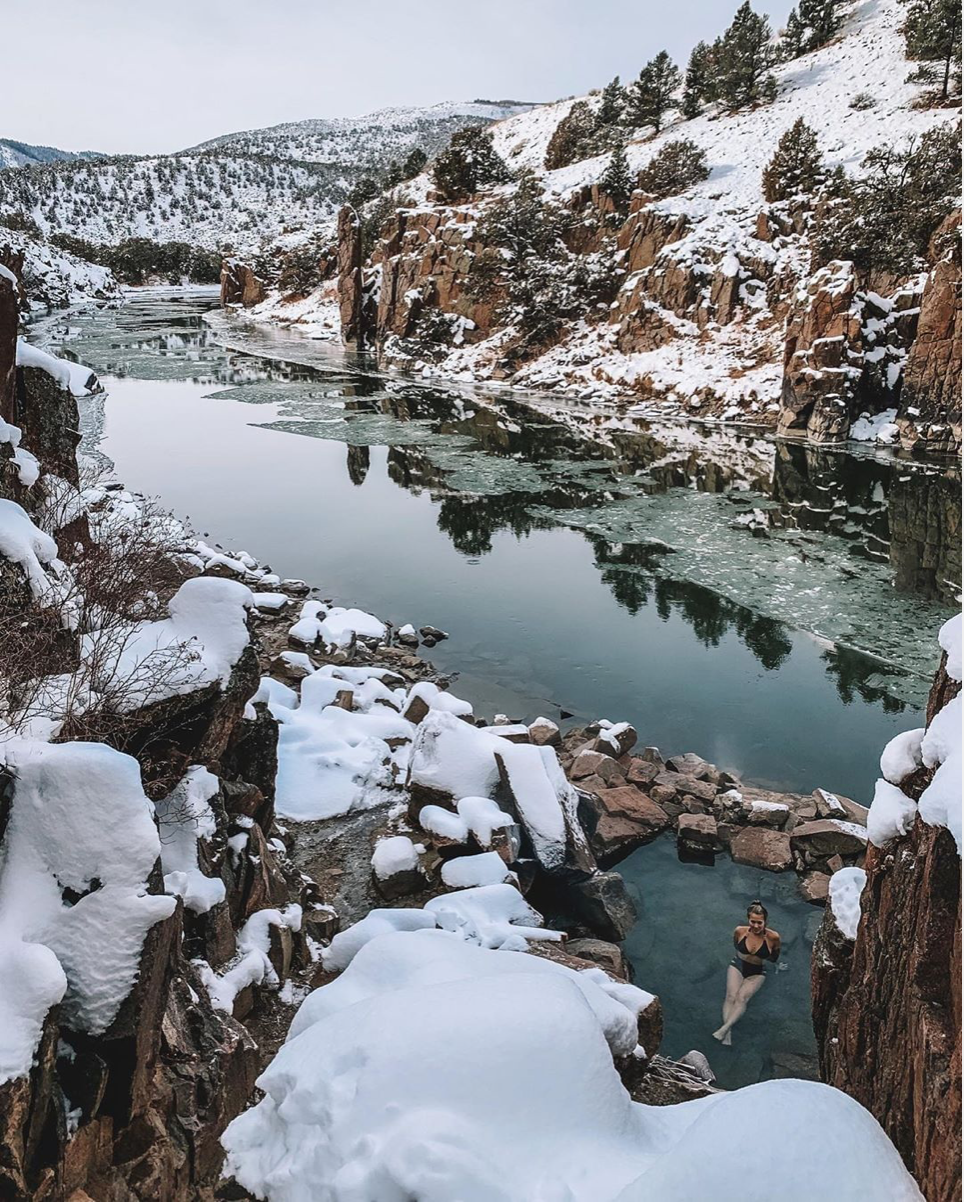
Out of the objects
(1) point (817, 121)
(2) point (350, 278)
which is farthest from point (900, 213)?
(2) point (350, 278)

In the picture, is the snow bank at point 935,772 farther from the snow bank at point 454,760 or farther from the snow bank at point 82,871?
the snow bank at point 454,760

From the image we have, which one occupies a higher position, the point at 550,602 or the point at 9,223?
the point at 9,223

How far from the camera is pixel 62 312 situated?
239ft

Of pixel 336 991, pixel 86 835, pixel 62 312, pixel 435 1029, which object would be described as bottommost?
→ pixel 336 991

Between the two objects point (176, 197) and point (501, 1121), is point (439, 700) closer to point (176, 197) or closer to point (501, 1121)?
point (501, 1121)

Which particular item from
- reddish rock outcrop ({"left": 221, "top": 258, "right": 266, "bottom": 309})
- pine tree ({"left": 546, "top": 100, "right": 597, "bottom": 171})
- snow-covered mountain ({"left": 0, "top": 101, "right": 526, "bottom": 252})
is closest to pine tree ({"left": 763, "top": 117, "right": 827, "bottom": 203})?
pine tree ({"left": 546, "top": 100, "right": 597, "bottom": 171})

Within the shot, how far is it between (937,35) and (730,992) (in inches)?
2311

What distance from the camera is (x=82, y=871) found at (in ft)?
15.3

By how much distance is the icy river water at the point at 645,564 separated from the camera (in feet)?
32.7

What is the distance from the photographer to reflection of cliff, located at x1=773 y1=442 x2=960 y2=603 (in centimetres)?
1953

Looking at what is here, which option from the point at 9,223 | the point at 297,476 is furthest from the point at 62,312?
the point at 297,476

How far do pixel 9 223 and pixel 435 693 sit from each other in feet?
351

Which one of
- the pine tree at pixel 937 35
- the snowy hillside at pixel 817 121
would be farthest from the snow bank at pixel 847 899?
the pine tree at pixel 937 35

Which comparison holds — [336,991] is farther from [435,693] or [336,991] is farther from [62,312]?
[62,312]
